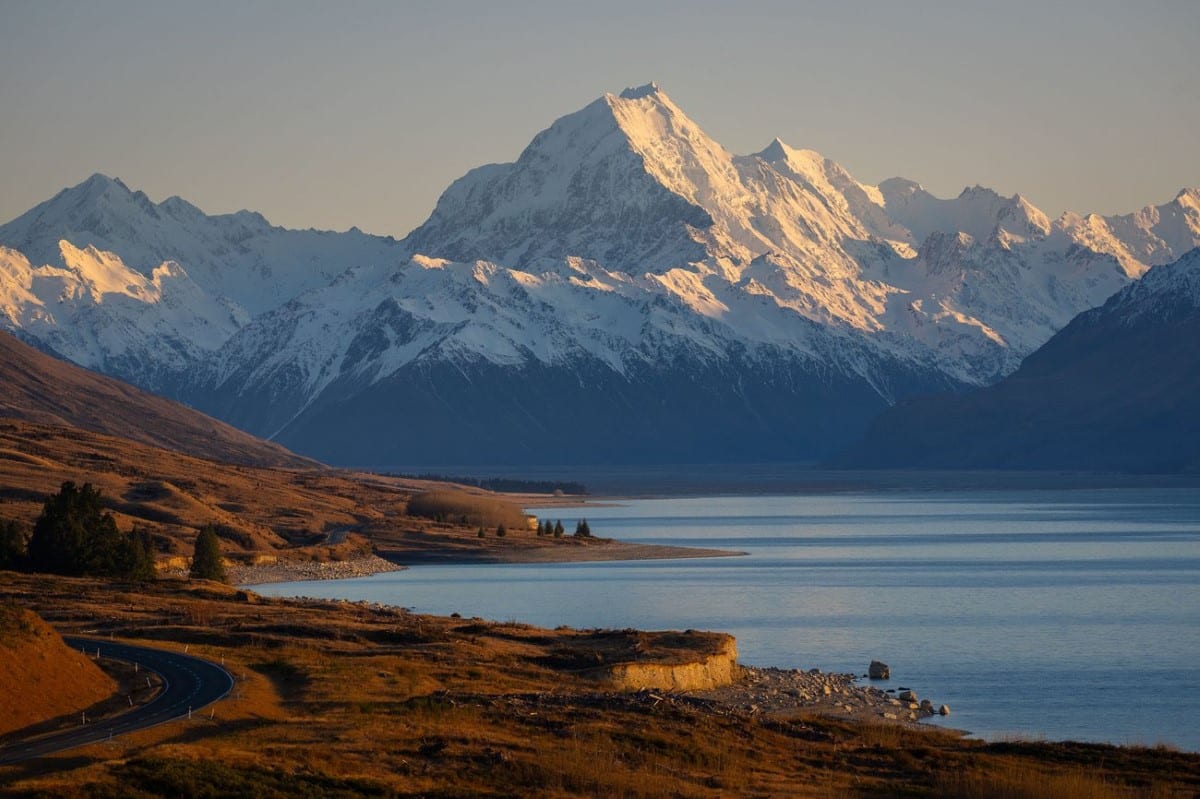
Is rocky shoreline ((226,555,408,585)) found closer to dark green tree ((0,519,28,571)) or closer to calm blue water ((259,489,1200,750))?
calm blue water ((259,489,1200,750))

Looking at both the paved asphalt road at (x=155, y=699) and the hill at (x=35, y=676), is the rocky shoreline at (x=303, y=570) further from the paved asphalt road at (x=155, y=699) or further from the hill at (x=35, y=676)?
the hill at (x=35, y=676)

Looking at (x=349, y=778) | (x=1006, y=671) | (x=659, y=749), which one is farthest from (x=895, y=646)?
(x=349, y=778)

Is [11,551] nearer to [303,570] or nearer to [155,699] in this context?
[303,570]

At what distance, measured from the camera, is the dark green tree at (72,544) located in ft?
405

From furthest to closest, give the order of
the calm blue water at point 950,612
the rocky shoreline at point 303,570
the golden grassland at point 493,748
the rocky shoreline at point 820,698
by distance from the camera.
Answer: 1. the rocky shoreline at point 303,570
2. the calm blue water at point 950,612
3. the rocky shoreline at point 820,698
4. the golden grassland at point 493,748

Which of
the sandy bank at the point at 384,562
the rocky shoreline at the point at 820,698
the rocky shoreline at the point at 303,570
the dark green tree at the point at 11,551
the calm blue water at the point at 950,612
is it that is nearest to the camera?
the rocky shoreline at the point at 820,698

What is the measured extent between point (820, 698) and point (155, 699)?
31511 millimetres

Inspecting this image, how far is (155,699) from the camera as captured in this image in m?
62.6

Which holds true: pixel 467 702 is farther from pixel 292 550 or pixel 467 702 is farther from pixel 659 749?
pixel 292 550

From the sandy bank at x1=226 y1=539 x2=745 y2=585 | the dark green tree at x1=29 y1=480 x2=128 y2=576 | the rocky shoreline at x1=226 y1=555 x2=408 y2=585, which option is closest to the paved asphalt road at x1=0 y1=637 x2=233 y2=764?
the dark green tree at x1=29 y1=480 x2=128 y2=576

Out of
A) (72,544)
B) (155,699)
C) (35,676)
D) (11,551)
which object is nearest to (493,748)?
(155,699)

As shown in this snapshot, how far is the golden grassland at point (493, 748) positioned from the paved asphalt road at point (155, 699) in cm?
98

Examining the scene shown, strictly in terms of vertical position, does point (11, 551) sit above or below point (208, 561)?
below

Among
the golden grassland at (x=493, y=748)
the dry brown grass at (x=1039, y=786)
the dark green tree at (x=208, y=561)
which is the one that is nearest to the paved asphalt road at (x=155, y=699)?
the golden grassland at (x=493, y=748)
